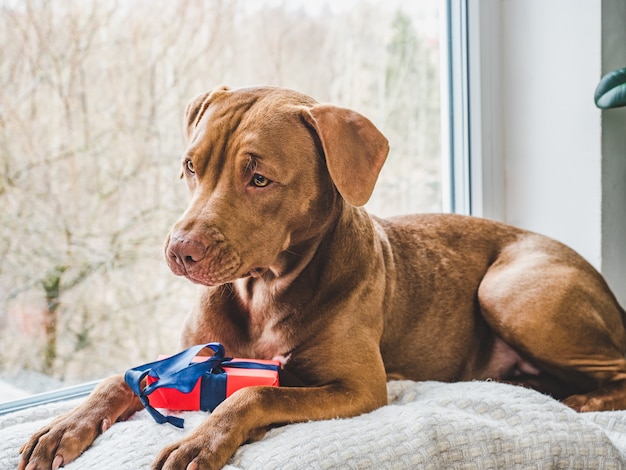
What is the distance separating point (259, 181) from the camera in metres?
1.93

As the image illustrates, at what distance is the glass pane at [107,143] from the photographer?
241 centimetres

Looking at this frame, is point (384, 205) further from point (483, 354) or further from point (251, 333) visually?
point (251, 333)

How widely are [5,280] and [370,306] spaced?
3.94ft

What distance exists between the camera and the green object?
8.59 feet

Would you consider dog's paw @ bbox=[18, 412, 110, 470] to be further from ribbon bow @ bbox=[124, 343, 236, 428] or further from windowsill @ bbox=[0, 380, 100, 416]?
windowsill @ bbox=[0, 380, 100, 416]

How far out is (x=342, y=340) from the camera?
2.10m

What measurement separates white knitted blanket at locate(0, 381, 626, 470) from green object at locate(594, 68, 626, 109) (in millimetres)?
1202

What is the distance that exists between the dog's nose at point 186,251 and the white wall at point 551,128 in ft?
6.00

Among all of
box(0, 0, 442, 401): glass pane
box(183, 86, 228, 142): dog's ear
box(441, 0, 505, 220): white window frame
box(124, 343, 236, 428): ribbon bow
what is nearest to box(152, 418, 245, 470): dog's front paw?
box(124, 343, 236, 428): ribbon bow

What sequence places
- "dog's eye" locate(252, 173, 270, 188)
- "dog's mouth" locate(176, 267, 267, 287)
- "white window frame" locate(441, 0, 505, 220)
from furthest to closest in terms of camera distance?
"white window frame" locate(441, 0, 505, 220) → "dog's eye" locate(252, 173, 270, 188) → "dog's mouth" locate(176, 267, 267, 287)

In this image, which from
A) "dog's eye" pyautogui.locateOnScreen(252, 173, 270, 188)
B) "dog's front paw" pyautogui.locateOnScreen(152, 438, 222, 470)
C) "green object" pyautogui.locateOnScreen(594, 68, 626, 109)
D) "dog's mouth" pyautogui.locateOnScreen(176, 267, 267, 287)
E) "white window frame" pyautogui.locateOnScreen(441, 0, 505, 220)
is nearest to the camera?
"dog's front paw" pyautogui.locateOnScreen(152, 438, 222, 470)

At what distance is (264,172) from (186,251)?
0.31m

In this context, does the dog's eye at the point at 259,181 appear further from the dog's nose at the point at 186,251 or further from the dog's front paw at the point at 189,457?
the dog's front paw at the point at 189,457

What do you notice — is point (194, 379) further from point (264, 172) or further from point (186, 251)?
point (264, 172)
